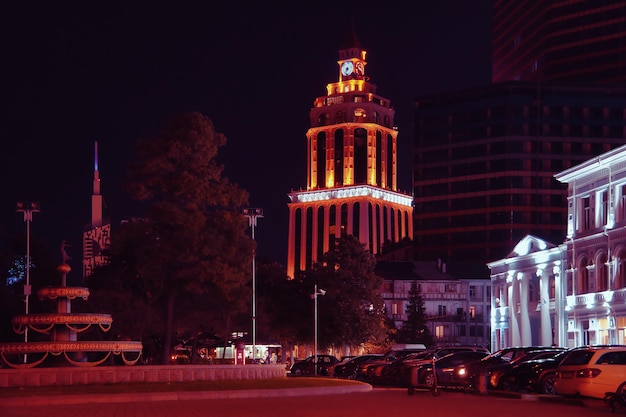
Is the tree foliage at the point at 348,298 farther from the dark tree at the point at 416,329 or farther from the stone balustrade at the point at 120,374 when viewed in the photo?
the stone balustrade at the point at 120,374

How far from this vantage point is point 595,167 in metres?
73.8

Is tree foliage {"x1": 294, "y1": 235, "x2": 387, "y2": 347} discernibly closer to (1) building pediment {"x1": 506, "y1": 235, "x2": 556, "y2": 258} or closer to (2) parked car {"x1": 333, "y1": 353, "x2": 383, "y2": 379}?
(1) building pediment {"x1": 506, "y1": 235, "x2": 556, "y2": 258}

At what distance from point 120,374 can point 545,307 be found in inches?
2097

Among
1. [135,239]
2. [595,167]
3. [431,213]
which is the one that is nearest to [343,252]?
[595,167]

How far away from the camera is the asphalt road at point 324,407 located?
29.1 meters

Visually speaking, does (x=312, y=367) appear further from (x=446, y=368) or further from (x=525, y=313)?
(x=525, y=313)

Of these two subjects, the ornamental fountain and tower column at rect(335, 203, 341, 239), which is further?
tower column at rect(335, 203, 341, 239)

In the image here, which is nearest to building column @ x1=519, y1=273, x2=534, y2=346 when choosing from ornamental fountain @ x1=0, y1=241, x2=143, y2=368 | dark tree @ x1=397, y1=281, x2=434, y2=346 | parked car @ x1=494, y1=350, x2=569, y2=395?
dark tree @ x1=397, y1=281, x2=434, y2=346

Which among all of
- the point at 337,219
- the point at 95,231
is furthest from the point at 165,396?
the point at 337,219

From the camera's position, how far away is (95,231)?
176 meters

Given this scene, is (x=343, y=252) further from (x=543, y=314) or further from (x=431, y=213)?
(x=431, y=213)

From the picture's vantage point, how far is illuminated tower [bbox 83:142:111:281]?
6395 inches

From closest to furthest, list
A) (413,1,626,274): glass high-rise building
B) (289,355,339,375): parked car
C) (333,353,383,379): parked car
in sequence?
(333,353,383,379): parked car
(289,355,339,375): parked car
(413,1,626,274): glass high-rise building

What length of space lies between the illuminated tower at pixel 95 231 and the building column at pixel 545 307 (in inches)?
3109
